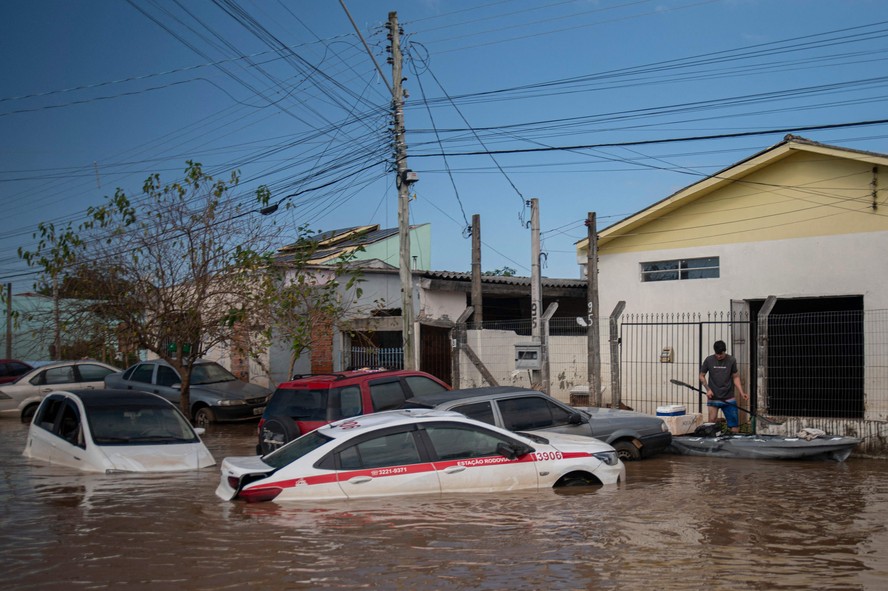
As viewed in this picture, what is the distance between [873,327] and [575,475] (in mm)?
8873

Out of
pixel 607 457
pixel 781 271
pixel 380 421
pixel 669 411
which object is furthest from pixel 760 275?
pixel 380 421

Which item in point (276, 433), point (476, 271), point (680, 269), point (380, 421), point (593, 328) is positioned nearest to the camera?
point (380, 421)

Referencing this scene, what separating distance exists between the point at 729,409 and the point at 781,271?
13.8 ft

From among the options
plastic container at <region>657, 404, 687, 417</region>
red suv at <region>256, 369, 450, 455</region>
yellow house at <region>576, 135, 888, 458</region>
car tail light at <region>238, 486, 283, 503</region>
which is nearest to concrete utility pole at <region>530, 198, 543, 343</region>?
yellow house at <region>576, 135, 888, 458</region>

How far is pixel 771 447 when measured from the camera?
42.2 feet

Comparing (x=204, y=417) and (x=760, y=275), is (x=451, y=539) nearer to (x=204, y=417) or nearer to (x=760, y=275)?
(x=760, y=275)

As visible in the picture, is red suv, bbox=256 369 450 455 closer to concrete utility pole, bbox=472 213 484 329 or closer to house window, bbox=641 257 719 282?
concrete utility pole, bbox=472 213 484 329

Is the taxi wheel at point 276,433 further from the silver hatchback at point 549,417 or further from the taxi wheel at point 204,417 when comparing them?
the taxi wheel at point 204,417

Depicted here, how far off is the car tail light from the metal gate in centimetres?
1080

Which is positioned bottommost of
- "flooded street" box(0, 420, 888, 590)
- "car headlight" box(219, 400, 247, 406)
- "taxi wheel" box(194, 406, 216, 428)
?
"taxi wheel" box(194, 406, 216, 428)

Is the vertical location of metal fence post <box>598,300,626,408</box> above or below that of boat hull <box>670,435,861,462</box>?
above

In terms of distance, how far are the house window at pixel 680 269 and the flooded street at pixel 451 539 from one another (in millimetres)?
8540

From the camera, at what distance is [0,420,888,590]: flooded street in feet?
20.6

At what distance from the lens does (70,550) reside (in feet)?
23.5
